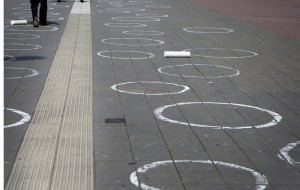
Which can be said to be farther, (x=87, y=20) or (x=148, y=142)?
(x=87, y=20)

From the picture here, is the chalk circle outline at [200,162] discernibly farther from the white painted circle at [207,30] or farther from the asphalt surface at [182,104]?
the white painted circle at [207,30]

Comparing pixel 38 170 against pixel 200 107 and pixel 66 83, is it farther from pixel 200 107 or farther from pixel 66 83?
pixel 66 83

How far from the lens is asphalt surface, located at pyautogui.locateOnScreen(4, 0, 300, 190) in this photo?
583cm

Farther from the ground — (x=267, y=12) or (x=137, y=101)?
(x=137, y=101)

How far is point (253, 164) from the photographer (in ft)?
19.9

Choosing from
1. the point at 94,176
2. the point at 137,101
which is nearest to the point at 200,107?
the point at 137,101

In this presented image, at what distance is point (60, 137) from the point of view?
6777 mm

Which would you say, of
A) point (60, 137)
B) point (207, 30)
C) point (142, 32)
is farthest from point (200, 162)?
point (207, 30)

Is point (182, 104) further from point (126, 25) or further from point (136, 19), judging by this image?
point (136, 19)

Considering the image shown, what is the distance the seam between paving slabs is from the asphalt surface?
0.12m

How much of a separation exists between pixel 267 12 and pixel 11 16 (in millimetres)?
10264

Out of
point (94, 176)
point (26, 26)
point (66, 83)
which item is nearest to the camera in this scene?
point (94, 176)

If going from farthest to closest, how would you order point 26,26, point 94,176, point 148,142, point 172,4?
point 172,4 < point 26,26 < point 148,142 < point 94,176

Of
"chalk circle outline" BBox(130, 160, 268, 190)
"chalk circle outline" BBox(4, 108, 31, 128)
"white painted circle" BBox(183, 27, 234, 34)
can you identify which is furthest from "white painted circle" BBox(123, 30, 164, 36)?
"chalk circle outline" BBox(130, 160, 268, 190)
